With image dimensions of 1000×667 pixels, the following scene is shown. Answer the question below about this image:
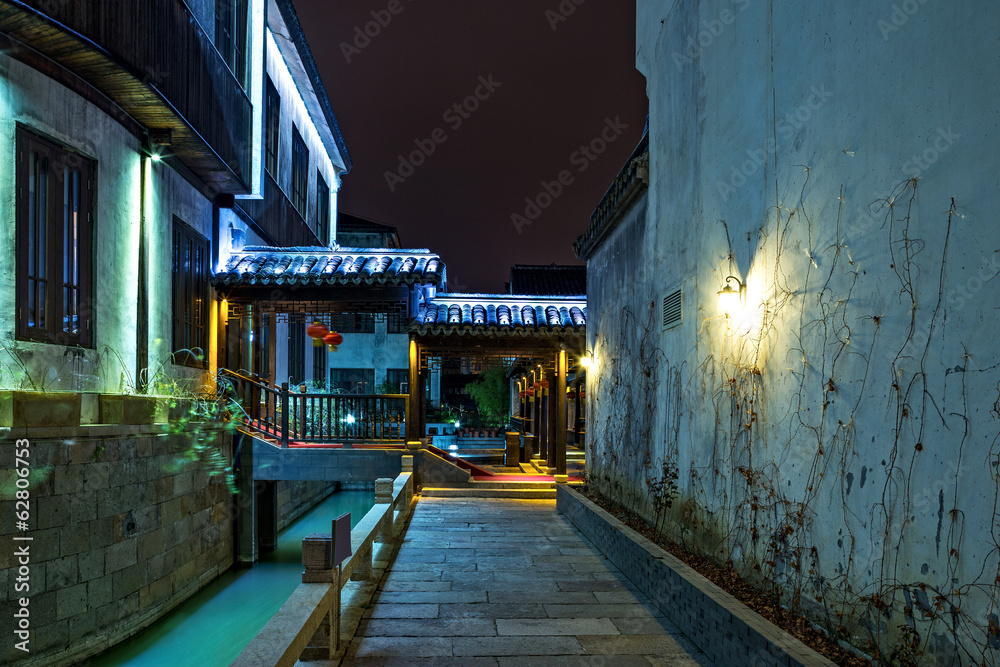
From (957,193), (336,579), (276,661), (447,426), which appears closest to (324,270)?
(336,579)

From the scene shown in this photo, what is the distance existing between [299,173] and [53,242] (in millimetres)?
12039

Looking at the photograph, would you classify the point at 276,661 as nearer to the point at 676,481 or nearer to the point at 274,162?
the point at 676,481

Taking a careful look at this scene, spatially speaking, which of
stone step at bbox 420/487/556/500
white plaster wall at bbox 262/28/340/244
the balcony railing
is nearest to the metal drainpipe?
the balcony railing

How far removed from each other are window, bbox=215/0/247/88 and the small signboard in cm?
1054

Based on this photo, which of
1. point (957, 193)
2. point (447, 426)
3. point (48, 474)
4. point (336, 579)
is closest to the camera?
point (957, 193)

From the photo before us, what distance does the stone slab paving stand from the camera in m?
5.26

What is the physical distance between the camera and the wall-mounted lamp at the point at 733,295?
5895 millimetres

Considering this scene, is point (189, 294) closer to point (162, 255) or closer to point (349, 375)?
point (162, 255)

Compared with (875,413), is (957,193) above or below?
above

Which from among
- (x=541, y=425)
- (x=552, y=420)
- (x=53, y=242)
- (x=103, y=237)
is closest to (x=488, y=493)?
→ (x=552, y=420)

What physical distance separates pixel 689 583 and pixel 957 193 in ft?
11.9

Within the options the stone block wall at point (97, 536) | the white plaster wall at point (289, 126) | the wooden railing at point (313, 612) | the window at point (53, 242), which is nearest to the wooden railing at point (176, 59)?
the window at point (53, 242)

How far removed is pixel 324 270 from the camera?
14.2m

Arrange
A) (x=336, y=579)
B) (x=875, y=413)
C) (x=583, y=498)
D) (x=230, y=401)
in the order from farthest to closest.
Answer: (x=230, y=401) → (x=583, y=498) → (x=336, y=579) → (x=875, y=413)
